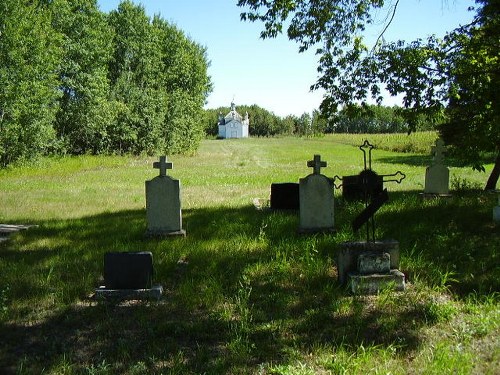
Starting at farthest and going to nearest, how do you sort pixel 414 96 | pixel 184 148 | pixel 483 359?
pixel 184 148 < pixel 414 96 < pixel 483 359

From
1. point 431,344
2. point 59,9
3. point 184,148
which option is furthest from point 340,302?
point 184,148

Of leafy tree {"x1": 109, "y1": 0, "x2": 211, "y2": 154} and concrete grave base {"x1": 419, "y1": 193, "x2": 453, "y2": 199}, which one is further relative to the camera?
leafy tree {"x1": 109, "y1": 0, "x2": 211, "y2": 154}

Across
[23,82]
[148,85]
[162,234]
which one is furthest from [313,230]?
[148,85]

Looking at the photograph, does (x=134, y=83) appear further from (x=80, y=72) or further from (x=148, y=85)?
(x=80, y=72)

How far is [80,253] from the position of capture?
7.92 meters

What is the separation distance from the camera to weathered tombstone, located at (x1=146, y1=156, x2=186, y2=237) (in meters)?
9.11

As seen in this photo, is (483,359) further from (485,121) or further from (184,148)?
(184,148)

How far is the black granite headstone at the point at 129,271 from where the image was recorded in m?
5.88

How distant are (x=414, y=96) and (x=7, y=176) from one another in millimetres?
19838

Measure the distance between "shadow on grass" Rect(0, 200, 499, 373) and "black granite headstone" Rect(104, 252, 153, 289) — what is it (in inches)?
13.3

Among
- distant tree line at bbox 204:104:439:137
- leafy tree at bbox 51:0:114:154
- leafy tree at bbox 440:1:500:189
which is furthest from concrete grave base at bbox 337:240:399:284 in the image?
distant tree line at bbox 204:104:439:137

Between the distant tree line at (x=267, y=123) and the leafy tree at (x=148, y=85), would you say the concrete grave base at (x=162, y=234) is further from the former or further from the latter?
the distant tree line at (x=267, y=123)

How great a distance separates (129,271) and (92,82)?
2779 centimetres

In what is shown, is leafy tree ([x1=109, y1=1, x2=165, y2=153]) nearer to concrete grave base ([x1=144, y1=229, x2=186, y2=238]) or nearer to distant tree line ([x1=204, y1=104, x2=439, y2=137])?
concrete grave base ([x1=144, y1=229, x2=186, y2=238])
